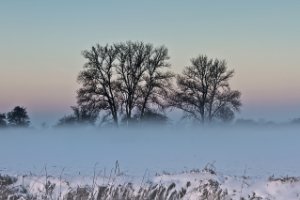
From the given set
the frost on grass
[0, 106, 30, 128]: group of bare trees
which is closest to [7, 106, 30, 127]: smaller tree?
[0, 106, 30, 128]: group of bare trees

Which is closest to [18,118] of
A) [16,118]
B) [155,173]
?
[16,118]

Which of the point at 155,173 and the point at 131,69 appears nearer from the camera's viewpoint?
the point at 155,173

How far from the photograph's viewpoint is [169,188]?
12.2 m

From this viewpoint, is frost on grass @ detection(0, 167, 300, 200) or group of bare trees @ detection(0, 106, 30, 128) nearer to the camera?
frost on grass @ detection(0, 167, 300, 200)

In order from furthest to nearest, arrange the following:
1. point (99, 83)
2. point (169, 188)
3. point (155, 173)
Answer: point (99, 83), point (155, 173), point (169, 188)

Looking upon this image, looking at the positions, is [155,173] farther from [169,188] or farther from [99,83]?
[99,83]

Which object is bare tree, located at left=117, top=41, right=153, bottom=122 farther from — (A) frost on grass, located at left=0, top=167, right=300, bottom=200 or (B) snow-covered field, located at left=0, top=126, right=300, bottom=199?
(A) frost on grass, located at left=0, top=167, right=300, bottom=200

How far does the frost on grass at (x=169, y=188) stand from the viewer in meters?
11.6

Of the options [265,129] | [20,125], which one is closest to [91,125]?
[20,125]

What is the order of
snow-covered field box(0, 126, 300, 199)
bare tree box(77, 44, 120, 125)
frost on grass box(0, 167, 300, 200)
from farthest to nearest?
bare tree box(77, 44, 120, 125) < snow-covered field box(0, 126, 300, 199) < frost on grass box(0, 167, 300, 200)

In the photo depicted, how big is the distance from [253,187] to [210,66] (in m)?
37.5

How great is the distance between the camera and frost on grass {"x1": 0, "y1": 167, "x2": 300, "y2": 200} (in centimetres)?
1159

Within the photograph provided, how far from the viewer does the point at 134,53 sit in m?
48.1

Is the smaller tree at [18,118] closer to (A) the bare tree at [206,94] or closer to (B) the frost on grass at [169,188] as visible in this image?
(A) the bare tree at [206,94]
